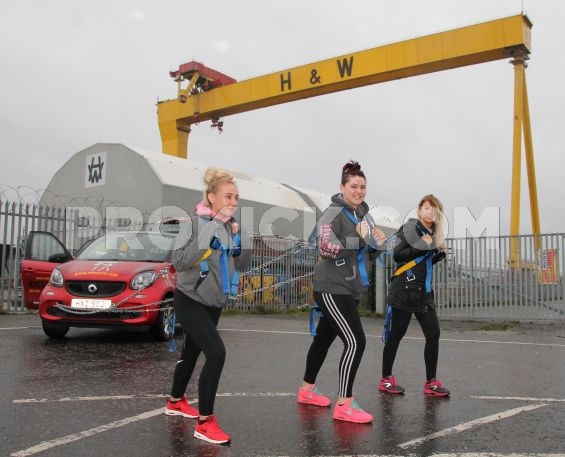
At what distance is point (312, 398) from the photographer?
4.86 metres

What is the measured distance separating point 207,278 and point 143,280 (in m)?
4.23

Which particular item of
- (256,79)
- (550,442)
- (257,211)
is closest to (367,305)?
(257,211)

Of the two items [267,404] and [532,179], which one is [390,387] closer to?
[267,404]

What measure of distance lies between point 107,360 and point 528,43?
17.3 m

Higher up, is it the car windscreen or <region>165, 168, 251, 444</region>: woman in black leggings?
the car windscreen

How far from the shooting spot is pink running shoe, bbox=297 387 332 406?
483 centimetres

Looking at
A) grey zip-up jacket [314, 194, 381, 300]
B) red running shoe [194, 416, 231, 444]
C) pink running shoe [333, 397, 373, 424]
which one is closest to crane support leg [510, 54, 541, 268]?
grey zip-up jacket [314, 194, 381, 300]

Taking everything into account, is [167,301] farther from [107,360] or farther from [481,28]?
[481,28]

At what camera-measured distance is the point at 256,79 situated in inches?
990

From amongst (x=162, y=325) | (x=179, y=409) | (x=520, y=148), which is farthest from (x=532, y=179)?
(x=179, y=409)

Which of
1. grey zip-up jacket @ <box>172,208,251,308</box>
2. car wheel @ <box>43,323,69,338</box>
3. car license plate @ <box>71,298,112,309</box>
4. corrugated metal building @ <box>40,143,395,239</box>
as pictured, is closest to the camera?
grey zip-up jacket @ <box>172,208,251,308</box>

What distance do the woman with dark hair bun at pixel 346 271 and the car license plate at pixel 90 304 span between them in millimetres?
3981

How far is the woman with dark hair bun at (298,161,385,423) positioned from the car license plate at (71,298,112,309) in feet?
13.1

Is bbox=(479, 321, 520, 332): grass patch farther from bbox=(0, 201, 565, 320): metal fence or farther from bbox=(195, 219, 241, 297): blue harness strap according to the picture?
bbox=(195, 219, 241, 297): blue harness strap
